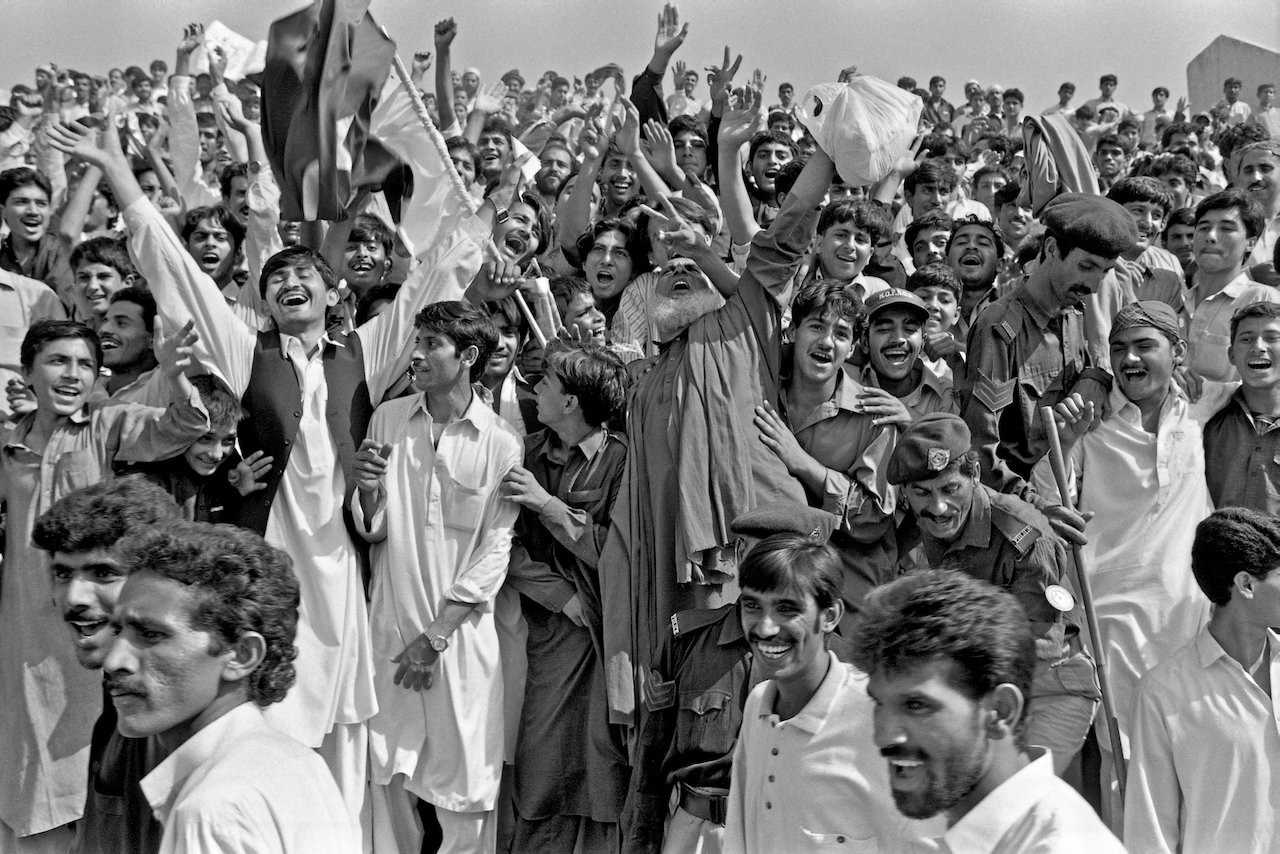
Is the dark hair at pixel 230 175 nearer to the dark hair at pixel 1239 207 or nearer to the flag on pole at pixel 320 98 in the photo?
the flag on pole at pixel 320 98

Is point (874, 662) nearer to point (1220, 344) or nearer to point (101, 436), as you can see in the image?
point (101, 436)

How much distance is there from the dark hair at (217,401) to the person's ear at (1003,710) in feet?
11.1

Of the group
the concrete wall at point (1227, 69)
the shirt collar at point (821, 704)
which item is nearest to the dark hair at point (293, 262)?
the shirt collar at point (821, 704)

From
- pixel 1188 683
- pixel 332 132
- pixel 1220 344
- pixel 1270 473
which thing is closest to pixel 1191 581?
pixel 1270 473

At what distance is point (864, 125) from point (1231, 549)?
6.30 feet

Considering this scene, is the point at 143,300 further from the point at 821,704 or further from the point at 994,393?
the point at 821,704

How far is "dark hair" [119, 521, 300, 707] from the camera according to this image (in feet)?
9.23

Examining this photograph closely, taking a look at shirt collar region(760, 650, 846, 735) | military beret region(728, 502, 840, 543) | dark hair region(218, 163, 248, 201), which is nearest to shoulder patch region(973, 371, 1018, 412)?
military beret region(728, 502, 840, 543)

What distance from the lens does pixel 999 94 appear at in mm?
15875

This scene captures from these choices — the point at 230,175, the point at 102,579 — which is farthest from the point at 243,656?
the point at 230,175

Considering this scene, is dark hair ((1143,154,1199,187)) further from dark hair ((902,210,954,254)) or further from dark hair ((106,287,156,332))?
dark hair ((106,287,156,332))

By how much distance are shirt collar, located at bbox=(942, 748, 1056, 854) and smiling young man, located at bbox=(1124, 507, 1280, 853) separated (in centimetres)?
183

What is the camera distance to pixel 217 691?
277cm

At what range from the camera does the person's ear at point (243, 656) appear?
9.15ft
